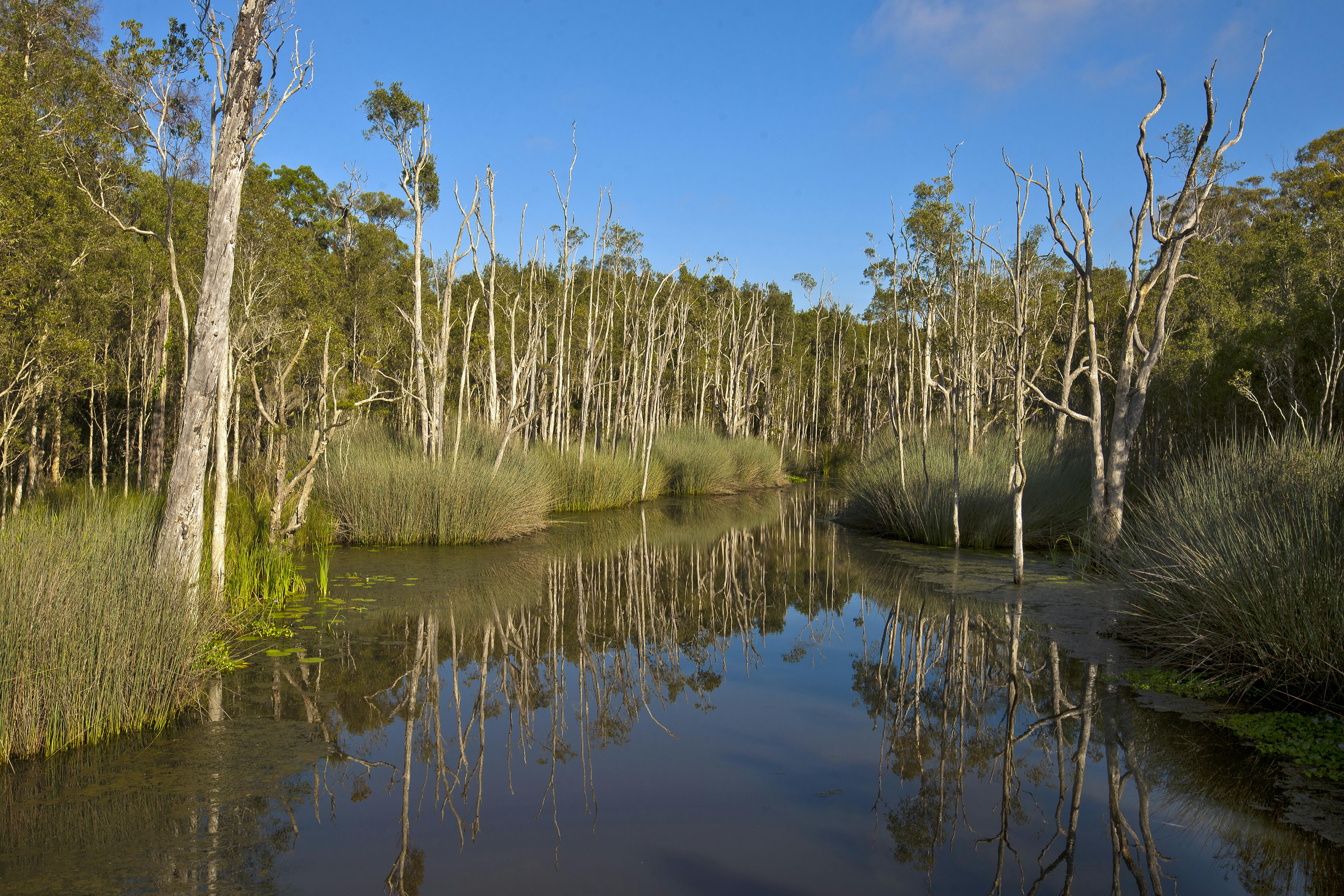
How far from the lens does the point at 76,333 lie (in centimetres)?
1185

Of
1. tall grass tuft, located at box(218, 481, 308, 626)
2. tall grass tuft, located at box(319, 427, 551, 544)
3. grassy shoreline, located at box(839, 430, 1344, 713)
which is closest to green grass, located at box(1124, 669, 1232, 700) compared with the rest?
grassy shoreline, located at box(839, 430, 1344, 713)

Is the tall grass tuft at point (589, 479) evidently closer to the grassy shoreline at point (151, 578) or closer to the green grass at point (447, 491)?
the green grass at point (447, 491)

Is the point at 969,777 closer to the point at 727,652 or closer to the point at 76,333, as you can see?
the point at 727,652

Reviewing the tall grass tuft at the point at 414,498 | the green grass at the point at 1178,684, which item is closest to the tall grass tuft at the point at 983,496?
the green grass at the point at 1178,684

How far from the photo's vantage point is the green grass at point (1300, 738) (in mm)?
4371

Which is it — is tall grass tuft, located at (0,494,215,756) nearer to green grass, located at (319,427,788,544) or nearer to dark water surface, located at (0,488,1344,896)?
dark water surface, located at (0,488,1344,896)

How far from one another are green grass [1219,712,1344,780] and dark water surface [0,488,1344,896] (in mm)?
182

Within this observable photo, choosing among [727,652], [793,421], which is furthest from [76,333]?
[793,421]

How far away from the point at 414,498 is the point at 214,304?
19.0ft

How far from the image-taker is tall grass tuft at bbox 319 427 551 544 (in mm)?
11656

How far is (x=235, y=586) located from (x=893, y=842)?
631cm

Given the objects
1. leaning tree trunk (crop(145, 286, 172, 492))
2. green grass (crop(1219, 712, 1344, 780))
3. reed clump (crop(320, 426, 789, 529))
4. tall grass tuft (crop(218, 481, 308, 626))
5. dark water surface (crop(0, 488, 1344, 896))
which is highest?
leaning tree trunk (crop(145, 286, 172, 492))

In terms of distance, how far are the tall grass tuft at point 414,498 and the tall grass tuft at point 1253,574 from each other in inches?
343

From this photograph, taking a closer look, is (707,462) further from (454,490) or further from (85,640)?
(85,640)
